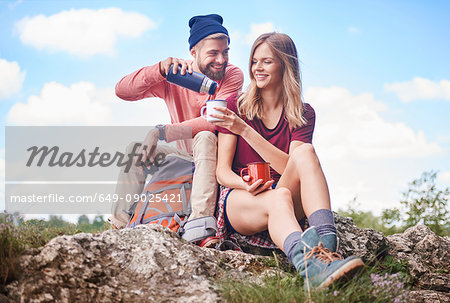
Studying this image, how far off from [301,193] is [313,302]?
1.33m

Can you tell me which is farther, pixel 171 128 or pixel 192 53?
pixel 192 53

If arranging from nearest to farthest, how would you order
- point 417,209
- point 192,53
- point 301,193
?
point 301,193, point 192,53, point 417,209

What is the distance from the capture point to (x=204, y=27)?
5492 mm

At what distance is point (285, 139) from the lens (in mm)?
4824

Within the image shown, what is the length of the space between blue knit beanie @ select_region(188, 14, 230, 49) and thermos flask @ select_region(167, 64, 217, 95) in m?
0.49

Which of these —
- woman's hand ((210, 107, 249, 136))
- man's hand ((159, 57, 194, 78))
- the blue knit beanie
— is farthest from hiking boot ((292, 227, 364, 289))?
the blue knit beanie

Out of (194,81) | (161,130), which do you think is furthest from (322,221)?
(194,81)

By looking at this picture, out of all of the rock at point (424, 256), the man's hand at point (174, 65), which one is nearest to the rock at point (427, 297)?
the rock at point (424, 256)

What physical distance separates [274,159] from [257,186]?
0.46 meters

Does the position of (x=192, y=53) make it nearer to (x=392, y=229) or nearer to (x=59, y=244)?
(x=59, y=244)

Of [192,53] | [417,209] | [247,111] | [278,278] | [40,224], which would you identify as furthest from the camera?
[417,209]

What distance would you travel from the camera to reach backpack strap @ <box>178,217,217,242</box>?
450 centimetres

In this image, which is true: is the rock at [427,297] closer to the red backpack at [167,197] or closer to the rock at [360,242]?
the rock at [360,242]

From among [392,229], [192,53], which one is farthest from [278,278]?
[392,229]
